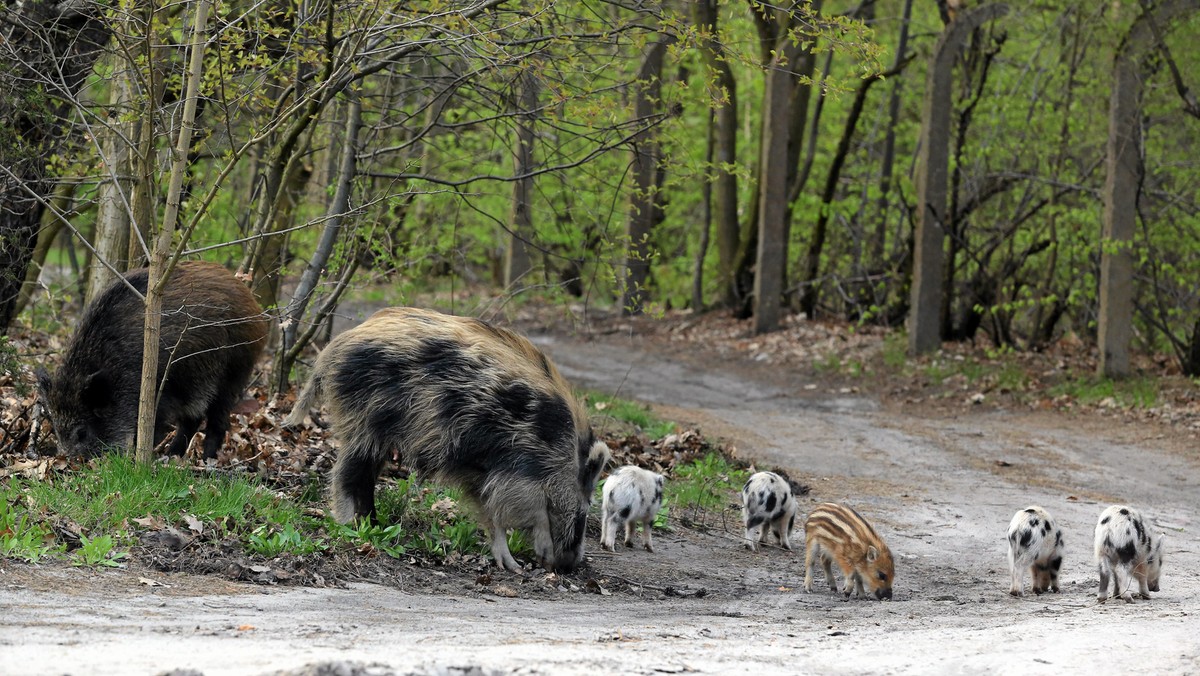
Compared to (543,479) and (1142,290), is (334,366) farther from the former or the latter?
(1142,290)

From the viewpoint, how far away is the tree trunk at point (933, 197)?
19156 millimetres

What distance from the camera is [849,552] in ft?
25.5

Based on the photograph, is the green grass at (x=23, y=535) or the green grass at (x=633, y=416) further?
the green grass at (x=633, y=416)

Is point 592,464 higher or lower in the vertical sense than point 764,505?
higher

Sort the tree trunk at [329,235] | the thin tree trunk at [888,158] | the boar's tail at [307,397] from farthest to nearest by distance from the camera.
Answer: the thin tree trunk at [888,158] → the tree trunk at [329,235] → the boar's tail at [307,397]

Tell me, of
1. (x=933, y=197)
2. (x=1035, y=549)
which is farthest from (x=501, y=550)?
(x=933, y=197)

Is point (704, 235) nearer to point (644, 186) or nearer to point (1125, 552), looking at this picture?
point (644, 186)

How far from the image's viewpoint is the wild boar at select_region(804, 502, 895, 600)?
768 centimetres

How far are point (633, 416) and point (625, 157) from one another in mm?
13588

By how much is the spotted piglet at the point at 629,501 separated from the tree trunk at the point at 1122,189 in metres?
10.4

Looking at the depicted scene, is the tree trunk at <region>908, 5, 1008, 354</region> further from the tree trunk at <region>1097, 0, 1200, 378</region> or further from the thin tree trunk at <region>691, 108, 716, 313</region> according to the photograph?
the thin tree trunk at <region>691, 108, 716, 313</region>

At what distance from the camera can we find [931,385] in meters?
18.2

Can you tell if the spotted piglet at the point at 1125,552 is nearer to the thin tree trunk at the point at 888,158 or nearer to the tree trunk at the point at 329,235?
the tree trunk at the point at 329,235

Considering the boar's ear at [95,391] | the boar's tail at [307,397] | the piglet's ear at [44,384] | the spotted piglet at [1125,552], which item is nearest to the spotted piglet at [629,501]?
the boar's tail at [307,397]
